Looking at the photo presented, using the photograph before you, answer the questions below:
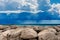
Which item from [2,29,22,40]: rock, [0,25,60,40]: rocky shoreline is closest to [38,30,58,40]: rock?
[0,25,60,40]: rocky shoreline

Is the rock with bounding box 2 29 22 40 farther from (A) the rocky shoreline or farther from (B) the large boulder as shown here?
(B) the large boulder

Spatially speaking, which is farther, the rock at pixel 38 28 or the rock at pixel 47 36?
the rock at pixel 38 28

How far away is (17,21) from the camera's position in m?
2.18

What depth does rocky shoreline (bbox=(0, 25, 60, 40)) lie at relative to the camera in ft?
6.71

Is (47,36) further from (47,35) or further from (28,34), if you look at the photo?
(28,34)

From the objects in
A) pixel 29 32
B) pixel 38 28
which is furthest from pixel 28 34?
pixel 38 28

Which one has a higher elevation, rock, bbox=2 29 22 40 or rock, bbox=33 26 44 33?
rock, bbox=33 26 44 33

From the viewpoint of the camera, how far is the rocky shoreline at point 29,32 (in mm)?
2045

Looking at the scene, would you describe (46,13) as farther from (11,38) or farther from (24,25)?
(11,38)

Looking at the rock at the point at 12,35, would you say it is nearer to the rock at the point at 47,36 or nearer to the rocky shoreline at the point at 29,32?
the rocky shoreline at the point at 29,32

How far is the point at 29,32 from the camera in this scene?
2064 millimetres

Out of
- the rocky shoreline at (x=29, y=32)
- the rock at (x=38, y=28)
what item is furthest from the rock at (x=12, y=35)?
the rock at (x=38, y=28)

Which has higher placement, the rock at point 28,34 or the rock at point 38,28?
the rock at point 38,28

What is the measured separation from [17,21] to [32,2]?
1.16ft
